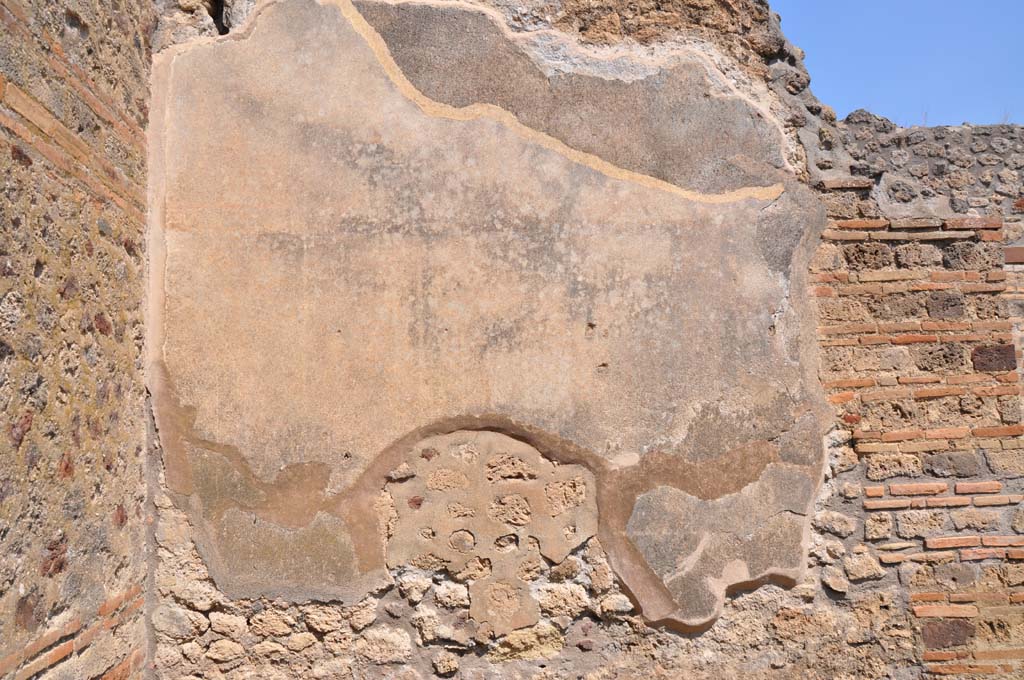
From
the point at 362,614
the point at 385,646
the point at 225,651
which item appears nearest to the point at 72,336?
the point at 225,651

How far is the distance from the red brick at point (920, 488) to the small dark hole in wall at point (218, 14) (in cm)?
311

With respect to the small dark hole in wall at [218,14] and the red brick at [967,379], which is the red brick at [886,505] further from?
the small dark hole in wall at [218,14]

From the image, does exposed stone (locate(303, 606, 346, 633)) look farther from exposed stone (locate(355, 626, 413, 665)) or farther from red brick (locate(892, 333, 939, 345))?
red brick (locate(892, 333, 939, 345))

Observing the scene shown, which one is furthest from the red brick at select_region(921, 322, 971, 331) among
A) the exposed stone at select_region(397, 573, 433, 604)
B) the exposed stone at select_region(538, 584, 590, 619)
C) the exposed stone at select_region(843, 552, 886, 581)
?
the exposed stone at select_region(397, 573, 433, 604)

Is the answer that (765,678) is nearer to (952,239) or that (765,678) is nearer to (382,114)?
(952,239)

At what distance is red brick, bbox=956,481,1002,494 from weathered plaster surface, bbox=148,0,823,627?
23.7 inches

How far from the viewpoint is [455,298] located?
2.85m

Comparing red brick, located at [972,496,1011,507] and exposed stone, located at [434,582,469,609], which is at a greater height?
red brick, located at [972,496,1011,507]

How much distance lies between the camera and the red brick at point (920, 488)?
2.92m

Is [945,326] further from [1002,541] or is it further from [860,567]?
[860,567]

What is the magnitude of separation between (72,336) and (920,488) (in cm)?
301

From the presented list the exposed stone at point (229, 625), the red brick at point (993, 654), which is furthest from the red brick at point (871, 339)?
the exposed stone at point (229, 625)

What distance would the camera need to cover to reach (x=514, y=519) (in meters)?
2.82

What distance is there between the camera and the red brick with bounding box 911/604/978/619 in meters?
2.89
